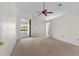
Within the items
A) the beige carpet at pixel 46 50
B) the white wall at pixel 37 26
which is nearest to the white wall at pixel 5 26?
the beige carpet at pixel 46 50

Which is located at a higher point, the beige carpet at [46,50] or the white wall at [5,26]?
the white wall at [5,26]

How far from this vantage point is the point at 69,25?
7.72 metres

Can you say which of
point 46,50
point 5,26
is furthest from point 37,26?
point 5,26

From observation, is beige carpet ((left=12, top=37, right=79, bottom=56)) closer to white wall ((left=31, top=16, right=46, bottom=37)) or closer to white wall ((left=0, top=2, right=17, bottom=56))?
white wall ((left=0, top=2, right=17, bottom=56))

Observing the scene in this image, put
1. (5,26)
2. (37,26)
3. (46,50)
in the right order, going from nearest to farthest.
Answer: (5,26) → (46,50) → (37,26)

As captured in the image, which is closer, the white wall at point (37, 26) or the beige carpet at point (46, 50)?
the beige carpet at point (46, 50)

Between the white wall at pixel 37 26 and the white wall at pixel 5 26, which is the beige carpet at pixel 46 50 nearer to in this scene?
the white wall at pixel 5 26

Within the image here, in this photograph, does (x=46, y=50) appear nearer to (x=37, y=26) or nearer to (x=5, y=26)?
(x=5, y=26)

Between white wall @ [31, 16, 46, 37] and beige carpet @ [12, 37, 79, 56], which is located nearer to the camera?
beige carpet @ [12, 37, 79, 56]

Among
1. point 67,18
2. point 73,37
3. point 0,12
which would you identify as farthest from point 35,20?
point 0,12

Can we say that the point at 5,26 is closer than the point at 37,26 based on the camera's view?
Yes

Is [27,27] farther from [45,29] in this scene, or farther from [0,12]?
[0,12]

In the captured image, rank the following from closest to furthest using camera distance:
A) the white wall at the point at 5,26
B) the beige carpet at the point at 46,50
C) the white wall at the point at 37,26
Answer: the white wall at the point at 5,26
the beige carpet at the point at 46,50
the white wall at the point at 37,26

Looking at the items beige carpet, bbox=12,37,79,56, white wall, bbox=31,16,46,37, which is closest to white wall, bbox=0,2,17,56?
beige carpet, bbox=12,37,79,56
